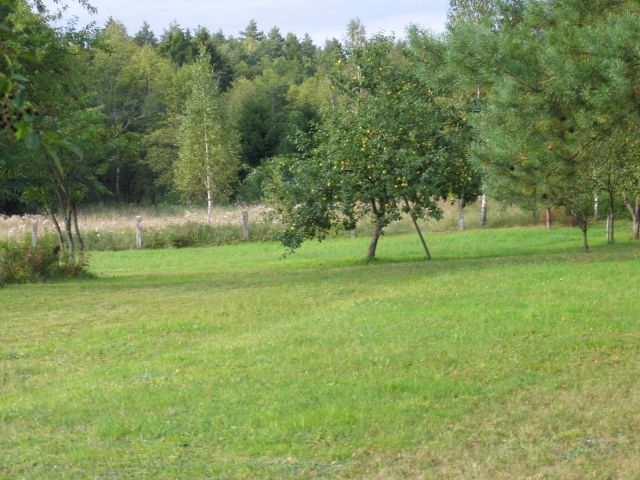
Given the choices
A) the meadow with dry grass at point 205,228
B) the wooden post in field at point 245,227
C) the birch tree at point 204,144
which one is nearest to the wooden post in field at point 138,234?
the meadow with dry grass at point 205,228

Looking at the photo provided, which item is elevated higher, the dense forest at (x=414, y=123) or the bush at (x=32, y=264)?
the dense forest at (x=414, y=123)

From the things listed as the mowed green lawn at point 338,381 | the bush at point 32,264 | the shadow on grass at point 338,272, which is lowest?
the mowed green lawn at point 338,381

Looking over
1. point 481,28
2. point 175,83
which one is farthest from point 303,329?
point 175,83

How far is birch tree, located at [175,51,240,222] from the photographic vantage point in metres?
45.1

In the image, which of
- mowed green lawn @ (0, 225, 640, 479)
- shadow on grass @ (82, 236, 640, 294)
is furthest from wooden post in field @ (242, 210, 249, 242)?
mowed green lawn @ (0, 225, 640, 479)

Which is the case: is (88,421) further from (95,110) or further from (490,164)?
(95,110)

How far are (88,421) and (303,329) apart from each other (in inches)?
157

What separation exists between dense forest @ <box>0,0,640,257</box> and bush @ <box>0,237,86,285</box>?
1982 mm

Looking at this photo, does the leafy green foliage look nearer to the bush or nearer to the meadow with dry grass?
the bush

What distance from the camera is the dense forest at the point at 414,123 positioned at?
9.16m

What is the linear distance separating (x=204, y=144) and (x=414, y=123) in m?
27.4

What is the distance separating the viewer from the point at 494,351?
8.88m

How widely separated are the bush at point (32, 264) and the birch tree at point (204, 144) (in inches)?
961

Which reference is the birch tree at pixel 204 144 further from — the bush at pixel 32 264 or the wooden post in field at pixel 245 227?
the bush at pixel 32 264
